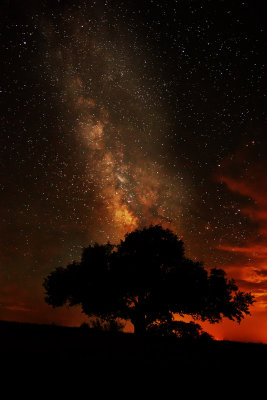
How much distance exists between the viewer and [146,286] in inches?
849

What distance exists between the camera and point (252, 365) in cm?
569

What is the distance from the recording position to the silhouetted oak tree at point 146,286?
70.0 feet

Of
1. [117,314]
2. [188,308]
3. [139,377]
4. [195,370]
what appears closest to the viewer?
[139,377]

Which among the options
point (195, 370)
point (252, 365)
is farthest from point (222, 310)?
point (195, 370)

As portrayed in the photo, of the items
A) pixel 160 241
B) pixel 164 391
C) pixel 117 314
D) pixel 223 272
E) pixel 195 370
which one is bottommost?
pixel 164 391

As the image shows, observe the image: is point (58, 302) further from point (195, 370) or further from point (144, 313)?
point (195, 370)

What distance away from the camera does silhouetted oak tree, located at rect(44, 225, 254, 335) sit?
70.0ft

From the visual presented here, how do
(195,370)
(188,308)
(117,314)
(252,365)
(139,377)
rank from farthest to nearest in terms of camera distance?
(117,314) → (188,308) → (252,365) → (195,370) → (139,377)

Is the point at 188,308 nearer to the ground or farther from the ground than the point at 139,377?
farther from the ground

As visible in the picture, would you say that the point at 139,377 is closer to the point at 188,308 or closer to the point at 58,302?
the point at 188,308

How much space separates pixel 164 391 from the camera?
11.3 feet

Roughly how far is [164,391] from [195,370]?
1377mm

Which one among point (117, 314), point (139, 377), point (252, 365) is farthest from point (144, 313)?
point (139, 377)

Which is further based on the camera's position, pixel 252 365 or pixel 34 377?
pixel 252 365
